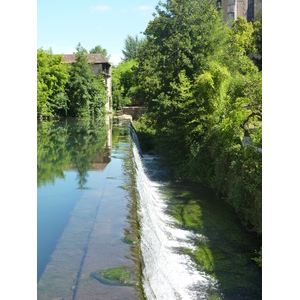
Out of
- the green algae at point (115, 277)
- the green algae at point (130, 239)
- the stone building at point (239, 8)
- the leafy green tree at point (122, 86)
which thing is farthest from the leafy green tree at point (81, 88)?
the green algae at point (115, 277)

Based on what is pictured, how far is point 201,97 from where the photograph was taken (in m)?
16.6

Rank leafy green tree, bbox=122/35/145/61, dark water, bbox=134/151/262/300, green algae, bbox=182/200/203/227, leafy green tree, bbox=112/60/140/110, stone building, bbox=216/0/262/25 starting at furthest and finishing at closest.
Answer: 1. leafy green tree, bbox=122/35/145/61
2. leafy green tree, bbox=112/60/140/110
3. stone building, bbox=216/0/262/25
4. green algae, bbox=182/200/203/227
5. dark water, bbox=134/151/262/300

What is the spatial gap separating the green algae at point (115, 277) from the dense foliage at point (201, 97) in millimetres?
6483

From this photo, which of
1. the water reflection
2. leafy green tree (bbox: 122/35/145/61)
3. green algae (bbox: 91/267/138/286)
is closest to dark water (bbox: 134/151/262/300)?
green algae (bbox: 91/267/138/286)

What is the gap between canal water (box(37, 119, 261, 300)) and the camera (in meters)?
5.11

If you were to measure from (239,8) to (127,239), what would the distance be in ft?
155

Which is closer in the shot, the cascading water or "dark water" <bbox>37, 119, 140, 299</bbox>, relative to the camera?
"dark water" <bbox>37, 119, 140, 299</bbox>

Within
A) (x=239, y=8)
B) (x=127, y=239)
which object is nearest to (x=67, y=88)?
(x=239, y=8)

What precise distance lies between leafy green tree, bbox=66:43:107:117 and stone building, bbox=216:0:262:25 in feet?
65.1

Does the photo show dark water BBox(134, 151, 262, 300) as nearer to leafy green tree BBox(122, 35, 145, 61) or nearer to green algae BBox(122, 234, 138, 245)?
green algae BBox(122, 234, 138, 245)

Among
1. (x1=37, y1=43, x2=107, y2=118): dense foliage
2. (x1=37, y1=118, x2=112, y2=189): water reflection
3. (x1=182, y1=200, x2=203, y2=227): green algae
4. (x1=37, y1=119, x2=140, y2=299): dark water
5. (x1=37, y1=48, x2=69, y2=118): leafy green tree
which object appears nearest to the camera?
(x1=37, y1=119, x2=140, y2=299): dark water

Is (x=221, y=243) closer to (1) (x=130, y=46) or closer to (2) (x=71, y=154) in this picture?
(2) (x=71, y=154)
